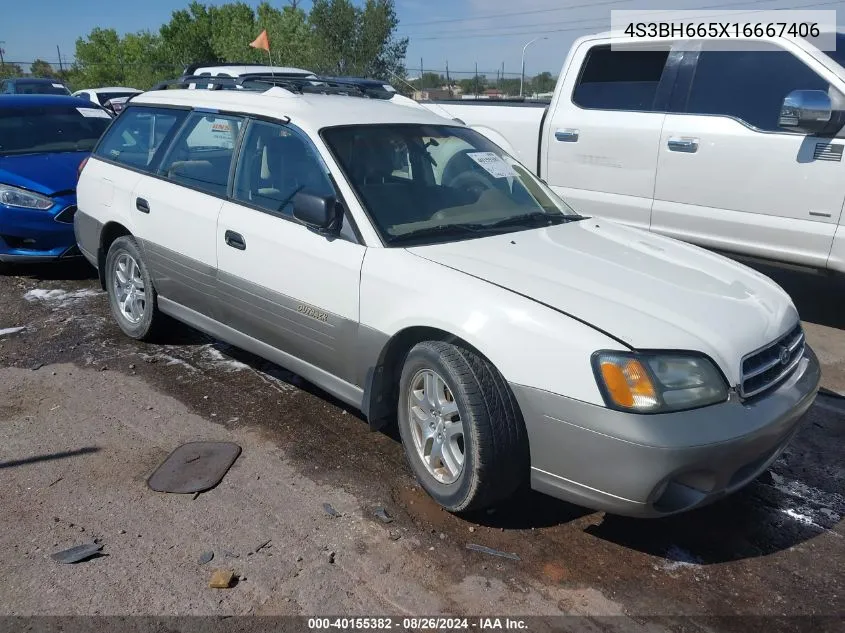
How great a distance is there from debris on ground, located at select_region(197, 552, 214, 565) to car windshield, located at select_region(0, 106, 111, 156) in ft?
19.6

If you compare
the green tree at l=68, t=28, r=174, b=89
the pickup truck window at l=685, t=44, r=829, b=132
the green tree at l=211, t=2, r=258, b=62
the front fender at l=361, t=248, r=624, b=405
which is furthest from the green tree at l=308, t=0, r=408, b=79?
the front fender at l=361, t=248, r=624, b=405

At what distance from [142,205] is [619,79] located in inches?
164

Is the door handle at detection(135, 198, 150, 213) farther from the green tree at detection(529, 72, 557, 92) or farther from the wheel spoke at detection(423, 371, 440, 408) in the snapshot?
the green tree at detection(529, 72, 557, 92)

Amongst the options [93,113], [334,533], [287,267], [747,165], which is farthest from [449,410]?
[93,113]

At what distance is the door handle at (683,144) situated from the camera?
584 cm

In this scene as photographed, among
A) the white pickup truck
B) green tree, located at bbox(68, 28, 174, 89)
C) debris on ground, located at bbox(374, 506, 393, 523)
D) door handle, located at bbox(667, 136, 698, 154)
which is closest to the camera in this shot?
debris on ground, located at bbox(374, 506, 393, 523)

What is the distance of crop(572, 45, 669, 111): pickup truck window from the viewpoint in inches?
248

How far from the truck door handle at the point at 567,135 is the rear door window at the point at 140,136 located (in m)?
3.37

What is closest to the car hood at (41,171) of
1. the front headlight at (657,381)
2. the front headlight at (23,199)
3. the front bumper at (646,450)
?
the front headlight at (23,199)

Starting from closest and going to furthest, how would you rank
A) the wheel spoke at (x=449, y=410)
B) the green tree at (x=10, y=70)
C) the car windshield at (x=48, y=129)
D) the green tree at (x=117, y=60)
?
the wheel spoke at (x=449, y=410) < the car windshield at (x=48, y=129) < the green tree at (x=117, y=60) < the green tree at (x=10, y=70)

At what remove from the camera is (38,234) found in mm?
6617

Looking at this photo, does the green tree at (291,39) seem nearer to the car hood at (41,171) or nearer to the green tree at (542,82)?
the green tree at (542,82)

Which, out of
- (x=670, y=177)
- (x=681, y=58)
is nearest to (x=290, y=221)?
(x=670, y=177)

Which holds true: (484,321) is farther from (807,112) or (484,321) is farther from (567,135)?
(567,135)
